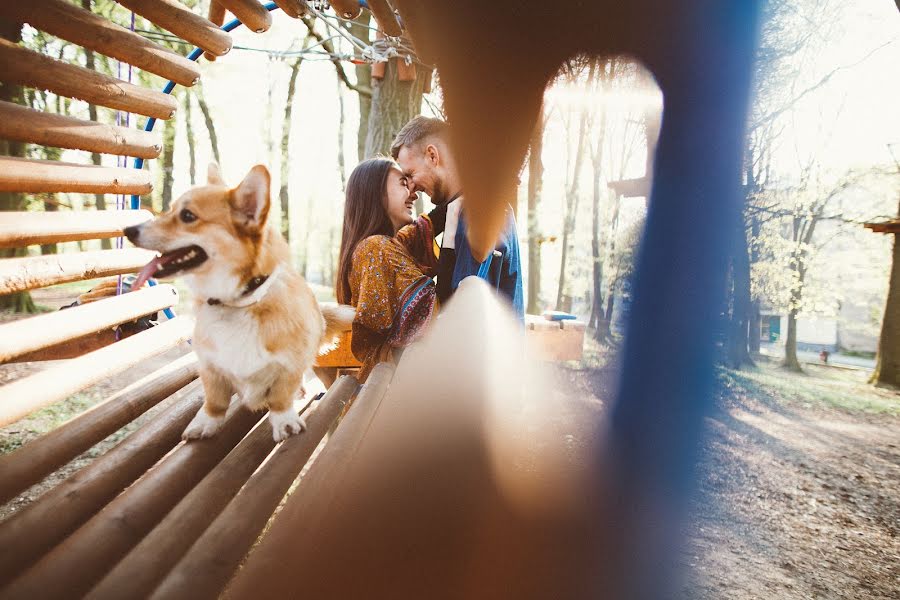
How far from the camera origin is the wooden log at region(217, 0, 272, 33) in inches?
93.7

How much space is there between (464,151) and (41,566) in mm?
1253

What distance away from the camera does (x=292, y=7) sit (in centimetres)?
252

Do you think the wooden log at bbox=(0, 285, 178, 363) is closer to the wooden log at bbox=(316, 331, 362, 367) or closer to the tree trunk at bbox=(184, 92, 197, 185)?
the wooden log at bbox=(316, 331, 362, 367)

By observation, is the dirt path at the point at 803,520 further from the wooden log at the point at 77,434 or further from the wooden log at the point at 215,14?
the wooden log at the point at 215,14

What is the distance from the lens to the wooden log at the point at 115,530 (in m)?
0.95

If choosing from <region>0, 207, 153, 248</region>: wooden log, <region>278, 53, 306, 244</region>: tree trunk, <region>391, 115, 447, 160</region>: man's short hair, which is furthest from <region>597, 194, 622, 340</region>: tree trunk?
<region>278, 53, 306, 244</region>: tree trunk

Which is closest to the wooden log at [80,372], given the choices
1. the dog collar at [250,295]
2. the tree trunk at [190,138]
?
the dog collar at [250,295]

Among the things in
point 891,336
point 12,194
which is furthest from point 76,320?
point 891,336

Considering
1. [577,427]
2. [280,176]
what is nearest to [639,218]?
[577,427]

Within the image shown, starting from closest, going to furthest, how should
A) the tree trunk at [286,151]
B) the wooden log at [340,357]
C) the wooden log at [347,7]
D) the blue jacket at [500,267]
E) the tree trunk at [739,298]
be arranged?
the tree trunk at [739,298] → the blue jacket at [500,267] → the wooden log at [347,7] → the wooden log at [340,357] → the tree trunk at [286,151]

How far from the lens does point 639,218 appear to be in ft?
1.99

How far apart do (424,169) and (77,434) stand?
1826mm

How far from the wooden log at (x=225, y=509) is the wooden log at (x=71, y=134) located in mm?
1603

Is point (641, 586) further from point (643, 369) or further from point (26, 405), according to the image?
point (26, 405)
